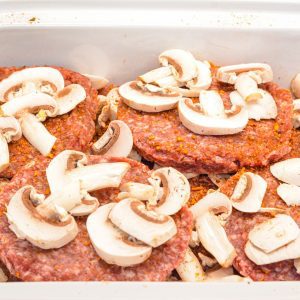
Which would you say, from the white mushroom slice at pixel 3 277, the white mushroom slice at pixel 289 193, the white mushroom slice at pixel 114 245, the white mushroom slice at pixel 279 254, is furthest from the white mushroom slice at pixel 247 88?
the white mushroom slice at pixel 3 277

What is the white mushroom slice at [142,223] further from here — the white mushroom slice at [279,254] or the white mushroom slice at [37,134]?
the white mushroom slice at [37,134]

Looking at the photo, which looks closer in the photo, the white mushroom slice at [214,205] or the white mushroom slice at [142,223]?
the white mushroom slice at [142,223]

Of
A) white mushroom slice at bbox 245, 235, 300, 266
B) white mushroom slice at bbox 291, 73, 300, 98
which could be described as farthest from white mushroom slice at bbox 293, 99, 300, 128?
white mushroom slice at bbox 245, 235, 300, 266

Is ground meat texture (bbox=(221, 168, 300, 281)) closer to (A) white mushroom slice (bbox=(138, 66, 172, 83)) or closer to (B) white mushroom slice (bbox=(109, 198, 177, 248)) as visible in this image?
(B) white mushroom slice (bbox=(109, 198, 177, 248))

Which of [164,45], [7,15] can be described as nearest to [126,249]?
[164,45]

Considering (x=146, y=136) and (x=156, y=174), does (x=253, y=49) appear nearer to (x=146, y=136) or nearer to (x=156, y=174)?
(x=146, y=136)

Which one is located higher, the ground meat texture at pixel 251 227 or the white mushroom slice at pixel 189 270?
the ground meat texture at pixel 251 227

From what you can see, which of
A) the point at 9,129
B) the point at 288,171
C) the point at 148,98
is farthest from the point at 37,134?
the point at 288,171
